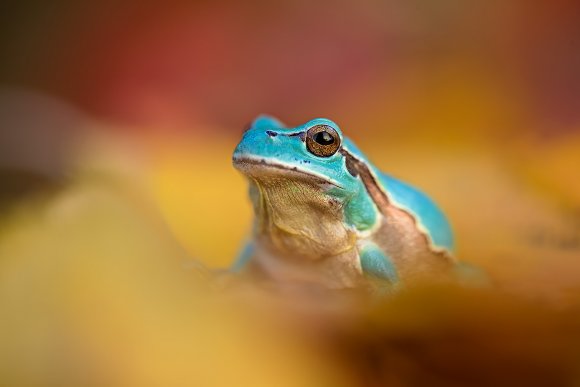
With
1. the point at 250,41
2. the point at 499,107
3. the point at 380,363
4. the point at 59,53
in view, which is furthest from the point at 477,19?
the point at 380,363

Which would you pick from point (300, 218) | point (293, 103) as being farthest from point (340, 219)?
point (293, 103)

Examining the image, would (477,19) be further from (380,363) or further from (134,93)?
(380,363)

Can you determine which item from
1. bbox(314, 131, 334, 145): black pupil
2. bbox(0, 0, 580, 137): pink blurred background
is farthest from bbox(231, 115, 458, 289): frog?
bbox(0, 0, 580, 137): pink blurred background

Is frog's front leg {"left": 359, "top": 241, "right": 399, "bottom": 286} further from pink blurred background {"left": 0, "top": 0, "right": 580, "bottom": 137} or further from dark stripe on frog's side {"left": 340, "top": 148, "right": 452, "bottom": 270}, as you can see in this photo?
pink blurred background {"left": 0, "top": 0, "right": 580, "bottom": 137}

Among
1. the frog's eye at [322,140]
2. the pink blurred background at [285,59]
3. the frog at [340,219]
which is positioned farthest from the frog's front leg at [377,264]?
the pink blurred background at [285,59]

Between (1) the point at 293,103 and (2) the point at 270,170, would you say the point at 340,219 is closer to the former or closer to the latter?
(2) the point at 270,170

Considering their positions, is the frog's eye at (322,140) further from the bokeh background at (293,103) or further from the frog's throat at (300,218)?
the bokeh background at (293,103)

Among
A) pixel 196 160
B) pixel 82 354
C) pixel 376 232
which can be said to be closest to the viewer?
pixel 82 354
